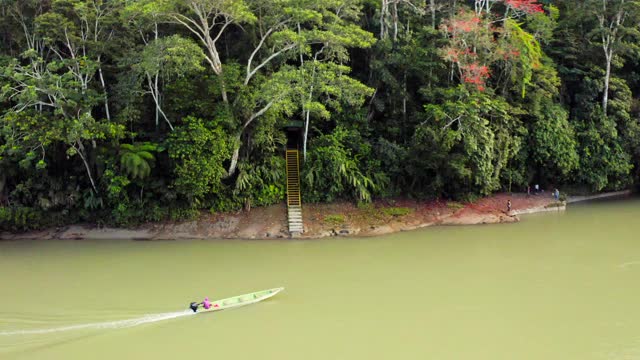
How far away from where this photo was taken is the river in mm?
8742

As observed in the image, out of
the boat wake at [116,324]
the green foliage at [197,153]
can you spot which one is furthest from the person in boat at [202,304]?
the green foliage at [197,153]

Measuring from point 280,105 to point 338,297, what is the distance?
6855 mm

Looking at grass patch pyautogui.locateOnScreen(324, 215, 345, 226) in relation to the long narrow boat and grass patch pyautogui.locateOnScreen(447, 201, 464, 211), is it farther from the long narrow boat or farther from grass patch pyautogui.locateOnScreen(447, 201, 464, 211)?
the long narrow boat

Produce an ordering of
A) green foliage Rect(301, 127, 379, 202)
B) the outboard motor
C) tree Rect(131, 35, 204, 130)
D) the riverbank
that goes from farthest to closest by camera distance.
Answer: green foliage Rect(301, 127, 379, 202) → the riverbank → tree Rect(131, 35, 204, 130) → the outboard motor

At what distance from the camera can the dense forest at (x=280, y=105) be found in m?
15.0

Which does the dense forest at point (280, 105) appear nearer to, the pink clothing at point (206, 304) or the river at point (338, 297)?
the river at point (338, 297)

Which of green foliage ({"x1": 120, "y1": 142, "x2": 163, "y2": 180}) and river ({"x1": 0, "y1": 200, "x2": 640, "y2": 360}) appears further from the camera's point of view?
green foliage ({"x1": 120, "y1": 142, "x2": 163, "y2": 180})

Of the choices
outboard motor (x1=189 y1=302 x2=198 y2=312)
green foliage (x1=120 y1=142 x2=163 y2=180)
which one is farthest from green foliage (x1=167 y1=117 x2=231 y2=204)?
outboard motor (x1=189 y1=302 x2=198 y2=312)

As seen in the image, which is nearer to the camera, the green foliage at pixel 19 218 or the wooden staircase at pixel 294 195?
the green foliage at pixel 19 218

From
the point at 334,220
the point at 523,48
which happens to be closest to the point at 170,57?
the point at 334,220

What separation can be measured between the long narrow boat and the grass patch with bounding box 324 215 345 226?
5780mm

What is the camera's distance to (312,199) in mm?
17156

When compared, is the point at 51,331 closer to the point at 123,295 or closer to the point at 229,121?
the point at 123,295

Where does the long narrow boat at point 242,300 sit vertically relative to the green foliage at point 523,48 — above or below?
below
